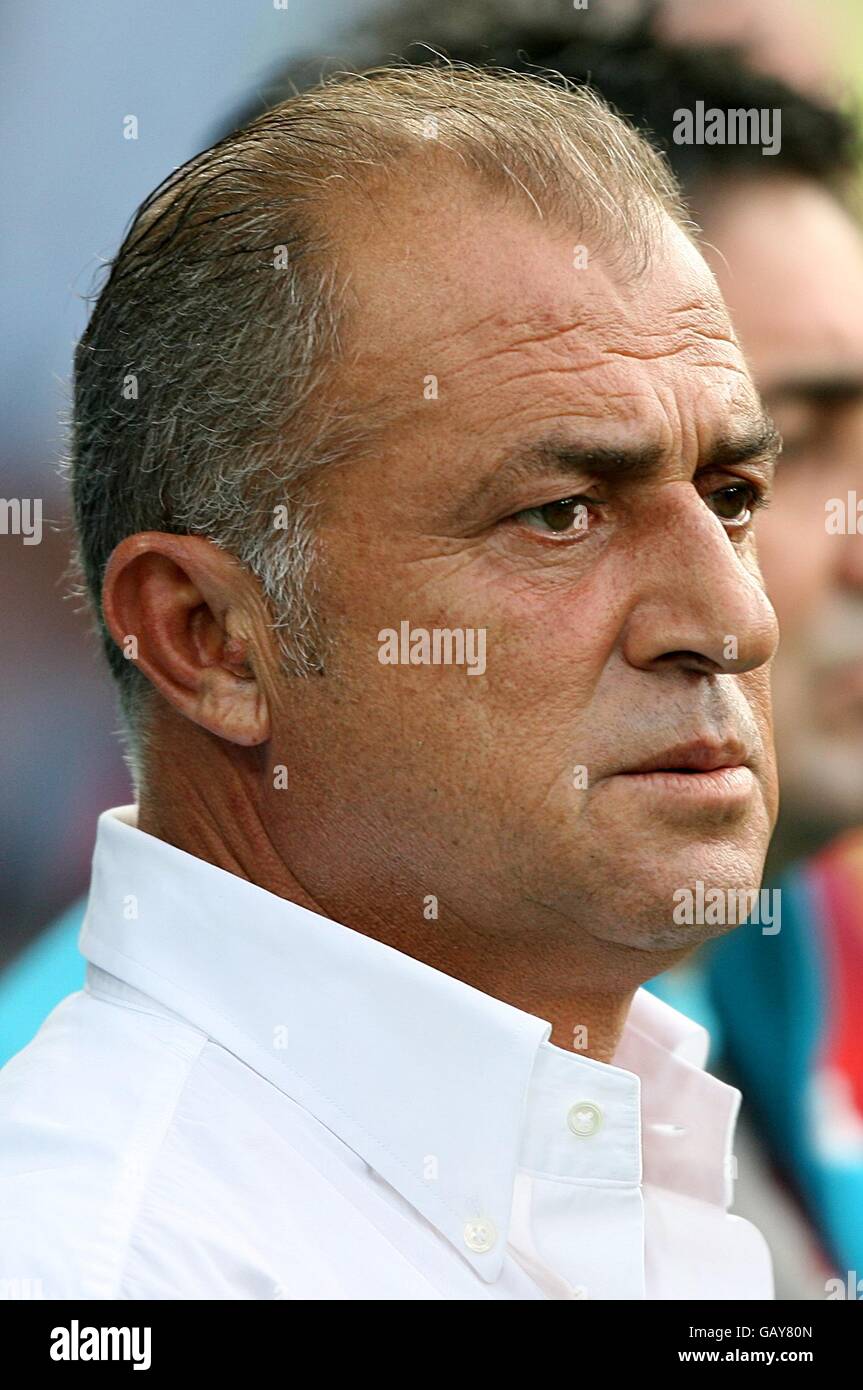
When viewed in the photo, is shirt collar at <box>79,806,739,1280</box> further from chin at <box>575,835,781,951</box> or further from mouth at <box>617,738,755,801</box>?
mouth at <box>617,738,755,801</box>

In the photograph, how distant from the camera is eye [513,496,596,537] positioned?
1.54 meters

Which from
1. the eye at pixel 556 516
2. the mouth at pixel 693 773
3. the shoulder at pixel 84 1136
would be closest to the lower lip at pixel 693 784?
the mouth at pixel 693 773

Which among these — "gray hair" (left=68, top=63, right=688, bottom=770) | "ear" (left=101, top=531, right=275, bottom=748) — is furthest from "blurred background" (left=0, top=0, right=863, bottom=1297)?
"ear" (left=101, top=531, right=275, bottom=748)

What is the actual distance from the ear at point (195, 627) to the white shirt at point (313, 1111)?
0.15 meters

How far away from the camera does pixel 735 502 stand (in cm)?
170

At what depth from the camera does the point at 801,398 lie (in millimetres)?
2943

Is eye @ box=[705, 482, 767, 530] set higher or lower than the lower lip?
higher

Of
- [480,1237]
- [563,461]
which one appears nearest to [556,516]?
[563,461]

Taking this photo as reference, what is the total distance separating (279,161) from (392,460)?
378 mm

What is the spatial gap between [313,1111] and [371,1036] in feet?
0.29

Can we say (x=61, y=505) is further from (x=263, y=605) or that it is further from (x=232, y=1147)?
(x=232, y=1147)

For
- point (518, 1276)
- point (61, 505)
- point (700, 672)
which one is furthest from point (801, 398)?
point (518, 1276)

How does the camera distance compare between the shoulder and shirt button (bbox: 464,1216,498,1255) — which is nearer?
the shoulder

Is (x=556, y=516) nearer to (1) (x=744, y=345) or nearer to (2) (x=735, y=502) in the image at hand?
(2) (x=735, y=502)
